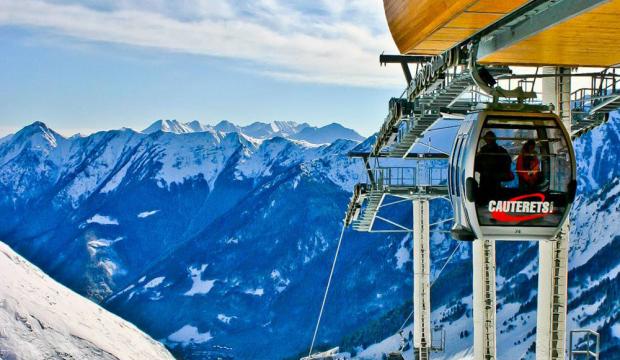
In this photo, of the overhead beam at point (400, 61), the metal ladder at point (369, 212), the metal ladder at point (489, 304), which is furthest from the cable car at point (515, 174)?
the metal ladder at point (369, 212)

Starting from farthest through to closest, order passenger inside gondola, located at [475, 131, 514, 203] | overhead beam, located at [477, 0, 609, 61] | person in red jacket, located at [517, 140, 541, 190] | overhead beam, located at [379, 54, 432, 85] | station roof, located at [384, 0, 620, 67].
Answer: overhead beam, located at [379, 54, 432, 85]
person in red jacket, located at [517, 140, 541, 190]
passenger inside gondola, located at [475, 131, 514, 203]
station roof, located at [384, 0, 620, 67]
overhead beam, located at [477, 0, 609, 61]

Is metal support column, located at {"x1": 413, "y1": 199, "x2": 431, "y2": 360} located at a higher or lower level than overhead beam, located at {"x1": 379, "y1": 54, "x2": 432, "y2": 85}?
lower

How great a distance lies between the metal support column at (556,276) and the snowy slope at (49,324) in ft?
261

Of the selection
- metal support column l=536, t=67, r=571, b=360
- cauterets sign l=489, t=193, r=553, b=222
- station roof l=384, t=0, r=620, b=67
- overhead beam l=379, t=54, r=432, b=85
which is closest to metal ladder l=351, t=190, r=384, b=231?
overhead beam l=379, t=54, r=432, b=85

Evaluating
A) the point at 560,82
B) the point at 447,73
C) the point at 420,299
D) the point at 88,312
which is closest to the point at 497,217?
the point at 560,82

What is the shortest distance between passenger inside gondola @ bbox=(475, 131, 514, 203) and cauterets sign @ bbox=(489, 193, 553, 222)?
16 cm

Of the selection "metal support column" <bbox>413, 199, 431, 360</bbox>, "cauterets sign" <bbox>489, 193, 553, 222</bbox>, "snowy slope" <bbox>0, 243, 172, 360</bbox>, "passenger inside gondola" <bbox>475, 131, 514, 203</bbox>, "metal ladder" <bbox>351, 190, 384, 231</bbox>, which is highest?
"passenger inside gondola" <bbox>475, 131, 514, 203</bbox>

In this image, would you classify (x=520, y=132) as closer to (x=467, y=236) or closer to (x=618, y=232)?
(x=467, y=236)

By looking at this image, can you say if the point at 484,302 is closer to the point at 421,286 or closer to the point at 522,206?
the point at 522,206

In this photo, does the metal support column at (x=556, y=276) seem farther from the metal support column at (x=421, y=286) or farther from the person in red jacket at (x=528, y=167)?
the metal support column at (x=421, y=286)

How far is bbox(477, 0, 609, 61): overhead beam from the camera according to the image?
410 inches

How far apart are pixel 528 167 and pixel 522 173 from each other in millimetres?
148

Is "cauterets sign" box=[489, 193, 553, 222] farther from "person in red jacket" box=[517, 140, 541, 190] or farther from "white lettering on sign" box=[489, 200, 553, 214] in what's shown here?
"person in red jacket" box=[517, 140, 541, 190]

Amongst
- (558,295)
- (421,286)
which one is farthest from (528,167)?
(421,286)
